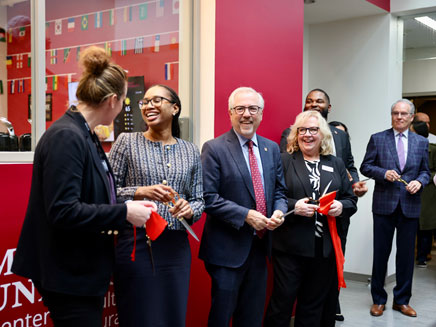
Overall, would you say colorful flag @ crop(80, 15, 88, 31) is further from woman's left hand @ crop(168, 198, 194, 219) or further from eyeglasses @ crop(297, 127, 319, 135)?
woman's left hand @ crop(168, 198, 194, 219)

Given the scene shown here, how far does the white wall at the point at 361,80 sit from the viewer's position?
604 cm

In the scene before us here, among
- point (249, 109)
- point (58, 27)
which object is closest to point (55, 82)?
point (58, 27)

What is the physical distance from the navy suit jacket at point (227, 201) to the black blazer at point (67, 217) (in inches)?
44.8

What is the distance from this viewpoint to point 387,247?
192 inches

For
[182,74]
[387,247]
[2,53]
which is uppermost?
[2,53]

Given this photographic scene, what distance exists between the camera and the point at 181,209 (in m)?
2.44

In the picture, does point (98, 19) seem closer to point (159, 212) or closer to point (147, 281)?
point (159, 212)

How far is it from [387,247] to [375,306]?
0.56 metres

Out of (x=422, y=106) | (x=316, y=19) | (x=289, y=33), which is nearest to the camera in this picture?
(x=289, y=33)

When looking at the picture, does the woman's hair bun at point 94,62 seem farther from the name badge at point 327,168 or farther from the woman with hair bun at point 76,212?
the name badge at point 327,168

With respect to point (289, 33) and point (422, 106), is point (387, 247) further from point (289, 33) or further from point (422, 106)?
point (422, 106)

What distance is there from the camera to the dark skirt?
8.13 ft

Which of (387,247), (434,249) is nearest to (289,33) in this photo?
(387,247)

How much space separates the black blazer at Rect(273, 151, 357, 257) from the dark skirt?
1.07 meters
